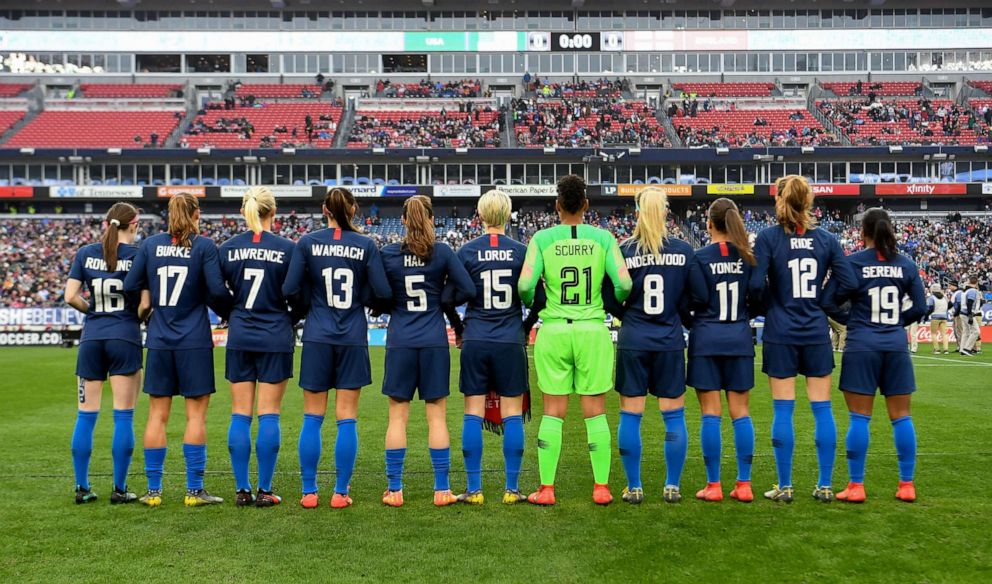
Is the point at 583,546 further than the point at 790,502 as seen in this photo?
No

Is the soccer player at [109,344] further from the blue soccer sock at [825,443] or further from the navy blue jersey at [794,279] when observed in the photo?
the blue soccer sock at [825,443]

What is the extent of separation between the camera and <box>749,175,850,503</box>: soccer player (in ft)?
21.3

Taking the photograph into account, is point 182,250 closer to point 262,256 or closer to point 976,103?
point 262,256

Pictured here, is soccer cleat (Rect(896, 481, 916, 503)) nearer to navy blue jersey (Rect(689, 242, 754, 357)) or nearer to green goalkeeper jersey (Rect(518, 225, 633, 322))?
navy blue jersey (Rect(689, 242, 754, 357))

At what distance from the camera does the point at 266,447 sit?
6484mm

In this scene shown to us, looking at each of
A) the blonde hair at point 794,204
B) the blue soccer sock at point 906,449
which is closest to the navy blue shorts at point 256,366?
the blonde hair at point 794,204

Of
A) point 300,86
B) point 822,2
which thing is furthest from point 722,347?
point 822,2

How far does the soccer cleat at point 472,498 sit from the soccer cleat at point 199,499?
191 centimetres

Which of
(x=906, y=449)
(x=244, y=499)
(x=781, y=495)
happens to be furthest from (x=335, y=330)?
(x=906, y=449)

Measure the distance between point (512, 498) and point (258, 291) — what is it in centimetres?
256

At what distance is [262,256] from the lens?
21.6 feet

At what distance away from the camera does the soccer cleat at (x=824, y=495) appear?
6469mm

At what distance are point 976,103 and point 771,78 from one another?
13.8 meters

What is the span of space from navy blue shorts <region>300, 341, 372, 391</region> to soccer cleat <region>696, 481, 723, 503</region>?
9.16ft
